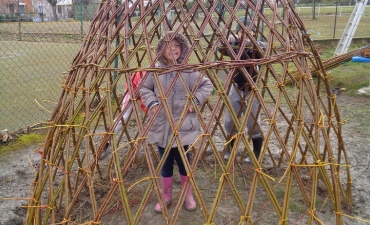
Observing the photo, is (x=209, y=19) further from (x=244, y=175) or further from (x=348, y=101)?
(x=348, y=101)

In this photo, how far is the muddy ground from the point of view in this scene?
3025 mm

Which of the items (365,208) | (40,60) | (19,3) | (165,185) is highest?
(19,3)

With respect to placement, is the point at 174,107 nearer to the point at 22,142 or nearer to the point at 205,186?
the point at 205,186

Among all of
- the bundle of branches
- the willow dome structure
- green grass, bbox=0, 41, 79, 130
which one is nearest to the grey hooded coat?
the willow dome structure

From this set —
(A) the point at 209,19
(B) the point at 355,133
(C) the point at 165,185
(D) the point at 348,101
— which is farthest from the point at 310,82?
(D) the point at 348,101

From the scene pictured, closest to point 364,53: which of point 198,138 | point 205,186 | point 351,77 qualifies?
point 351,77

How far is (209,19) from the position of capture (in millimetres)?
2447

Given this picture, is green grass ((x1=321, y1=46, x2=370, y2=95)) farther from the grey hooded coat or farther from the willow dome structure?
the grey hooded coat

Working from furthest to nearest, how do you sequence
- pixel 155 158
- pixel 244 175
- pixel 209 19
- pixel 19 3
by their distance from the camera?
pixel 19 3 < pixel 155 158 < pixel 244 175 < pixel 209 19

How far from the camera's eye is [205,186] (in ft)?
11.8

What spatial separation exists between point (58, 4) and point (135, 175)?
4474 mm

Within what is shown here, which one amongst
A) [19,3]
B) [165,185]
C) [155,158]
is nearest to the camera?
[165,185]

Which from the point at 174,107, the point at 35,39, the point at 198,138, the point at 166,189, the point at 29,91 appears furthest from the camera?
the point at 35,39

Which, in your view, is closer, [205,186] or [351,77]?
[205,186]
